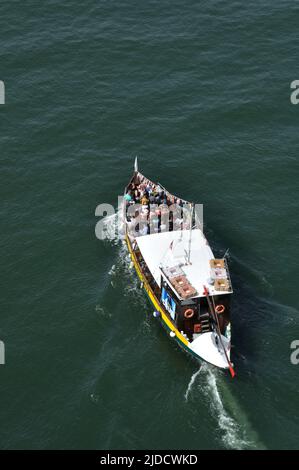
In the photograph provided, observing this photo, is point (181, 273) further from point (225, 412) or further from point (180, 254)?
point (225, 412)

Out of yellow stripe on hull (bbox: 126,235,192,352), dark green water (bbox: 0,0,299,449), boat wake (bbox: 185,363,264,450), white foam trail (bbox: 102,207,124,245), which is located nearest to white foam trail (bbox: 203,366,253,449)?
boat wake (bbox: 185,363,264,450)

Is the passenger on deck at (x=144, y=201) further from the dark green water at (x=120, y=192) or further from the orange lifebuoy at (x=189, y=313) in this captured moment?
the orange lifebuoy at (x=189, y=313)

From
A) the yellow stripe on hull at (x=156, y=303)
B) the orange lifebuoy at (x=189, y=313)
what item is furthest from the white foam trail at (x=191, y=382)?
the orange lifebuoy at (x=189, y=313)

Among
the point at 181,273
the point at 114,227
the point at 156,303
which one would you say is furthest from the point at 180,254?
the point at 114,227

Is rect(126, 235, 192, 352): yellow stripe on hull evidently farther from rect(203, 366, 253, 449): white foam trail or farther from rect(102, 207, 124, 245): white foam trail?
rect(203, 366, 253, 449): white foam trail

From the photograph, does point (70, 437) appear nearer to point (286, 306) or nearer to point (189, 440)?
point (189, 440)
